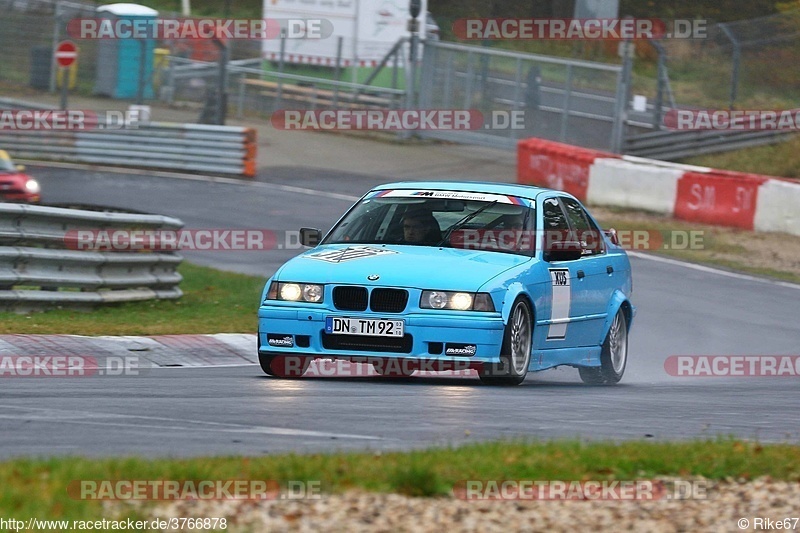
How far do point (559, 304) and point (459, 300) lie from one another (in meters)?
1.33

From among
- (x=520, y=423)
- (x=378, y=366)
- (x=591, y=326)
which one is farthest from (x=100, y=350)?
(x=520, y=423)

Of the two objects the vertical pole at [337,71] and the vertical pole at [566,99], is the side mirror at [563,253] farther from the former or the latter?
the vertical pole at [337,71]

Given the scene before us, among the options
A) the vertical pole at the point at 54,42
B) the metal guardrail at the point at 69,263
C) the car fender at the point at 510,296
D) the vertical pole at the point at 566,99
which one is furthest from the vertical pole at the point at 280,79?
the car fender at the point at 510,296

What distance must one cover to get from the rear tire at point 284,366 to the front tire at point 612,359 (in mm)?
2698

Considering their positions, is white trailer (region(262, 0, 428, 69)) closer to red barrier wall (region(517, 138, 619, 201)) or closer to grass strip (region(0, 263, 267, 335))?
red barrier wall (region(517, 138, 619, 201))

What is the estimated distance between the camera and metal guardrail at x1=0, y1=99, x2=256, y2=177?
2805cm

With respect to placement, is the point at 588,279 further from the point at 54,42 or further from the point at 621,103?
the point at 54,42

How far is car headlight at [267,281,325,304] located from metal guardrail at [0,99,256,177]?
1875 cm

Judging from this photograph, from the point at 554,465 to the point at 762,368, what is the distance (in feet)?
24.0

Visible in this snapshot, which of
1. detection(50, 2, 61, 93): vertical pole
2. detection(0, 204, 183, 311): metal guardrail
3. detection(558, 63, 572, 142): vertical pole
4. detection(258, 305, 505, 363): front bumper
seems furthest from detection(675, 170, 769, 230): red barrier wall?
detection(50, 2, 61, 93): vertical pole

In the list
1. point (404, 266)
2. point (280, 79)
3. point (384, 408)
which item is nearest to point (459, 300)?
point (404, 266)

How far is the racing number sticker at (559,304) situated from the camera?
32.9ft

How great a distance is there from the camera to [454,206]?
10.1 m

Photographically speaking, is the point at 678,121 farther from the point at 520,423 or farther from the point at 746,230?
the point at 520,423
